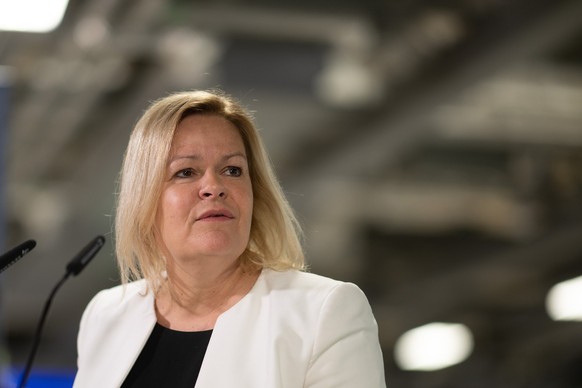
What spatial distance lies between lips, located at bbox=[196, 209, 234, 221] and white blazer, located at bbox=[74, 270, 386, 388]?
0.16 m

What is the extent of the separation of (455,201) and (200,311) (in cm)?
930

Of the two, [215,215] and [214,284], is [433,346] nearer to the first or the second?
[214,284]

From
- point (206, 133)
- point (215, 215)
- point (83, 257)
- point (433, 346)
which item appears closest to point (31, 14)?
point (83, 257)

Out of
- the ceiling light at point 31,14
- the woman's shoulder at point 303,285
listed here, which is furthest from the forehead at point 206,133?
the ceiling light at point 31,14

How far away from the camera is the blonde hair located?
2.25 metres

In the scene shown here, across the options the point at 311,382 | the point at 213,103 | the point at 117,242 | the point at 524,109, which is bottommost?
the point at 311,382

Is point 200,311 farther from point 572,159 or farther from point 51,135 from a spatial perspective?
point 572,159

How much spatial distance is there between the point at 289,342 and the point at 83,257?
1.72 feet

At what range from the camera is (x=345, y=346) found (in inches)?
81.2

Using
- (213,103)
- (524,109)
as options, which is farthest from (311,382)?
(524,109)

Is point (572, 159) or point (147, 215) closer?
point (147, 215)

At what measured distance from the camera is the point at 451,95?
6645mm

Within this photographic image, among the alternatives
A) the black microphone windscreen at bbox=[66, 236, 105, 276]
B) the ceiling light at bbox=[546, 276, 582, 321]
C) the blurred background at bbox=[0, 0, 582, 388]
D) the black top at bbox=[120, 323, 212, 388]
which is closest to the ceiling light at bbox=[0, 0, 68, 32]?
the blurred background at bbox=[0, 0, 582, 388]

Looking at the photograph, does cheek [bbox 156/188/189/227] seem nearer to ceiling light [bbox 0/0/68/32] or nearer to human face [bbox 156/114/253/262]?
human face [bbox 156/114/253/262]
